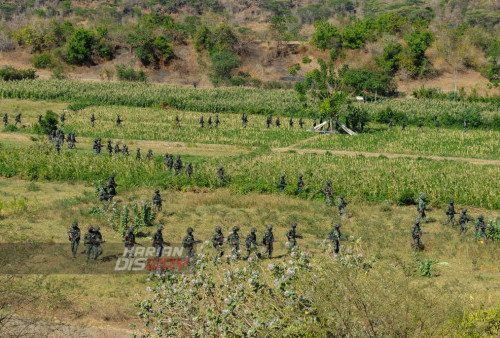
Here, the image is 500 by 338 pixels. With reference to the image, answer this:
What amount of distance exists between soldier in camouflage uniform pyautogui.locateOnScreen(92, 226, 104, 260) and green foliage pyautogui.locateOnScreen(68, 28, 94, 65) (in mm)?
72754

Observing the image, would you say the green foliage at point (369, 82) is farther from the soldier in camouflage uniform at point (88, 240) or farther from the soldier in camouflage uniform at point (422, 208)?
the soldier in camouflage uniform at point (88, 240)

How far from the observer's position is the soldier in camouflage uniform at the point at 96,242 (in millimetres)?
21125

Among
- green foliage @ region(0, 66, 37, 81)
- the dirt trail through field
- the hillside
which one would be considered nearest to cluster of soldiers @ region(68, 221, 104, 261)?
the dirt trail through field

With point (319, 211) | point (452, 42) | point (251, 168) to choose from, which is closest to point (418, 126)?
point (251, 168)

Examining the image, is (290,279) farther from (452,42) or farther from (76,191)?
(452,42)

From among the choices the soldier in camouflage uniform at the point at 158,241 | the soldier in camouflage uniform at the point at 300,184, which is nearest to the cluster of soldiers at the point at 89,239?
the soldier in camouflage uniform at the point at 158,241

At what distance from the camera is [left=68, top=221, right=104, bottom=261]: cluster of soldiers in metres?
21.0

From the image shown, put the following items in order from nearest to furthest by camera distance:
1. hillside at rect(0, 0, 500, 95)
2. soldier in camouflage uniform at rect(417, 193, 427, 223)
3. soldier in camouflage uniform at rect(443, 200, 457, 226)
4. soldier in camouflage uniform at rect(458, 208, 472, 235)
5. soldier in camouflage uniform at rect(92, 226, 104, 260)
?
soldier in camouflage uniform at rect(92, 226, 104, 260) → soldier in camouflage uniform at rect(458, 208, 472, 235) → soldier in camouflage uniform at rect(417, 193, 427, 223) → soldier in camouflage uniform at rect(443, 200, 457, 226) → hillside at rect(0, 0, 500, 95)

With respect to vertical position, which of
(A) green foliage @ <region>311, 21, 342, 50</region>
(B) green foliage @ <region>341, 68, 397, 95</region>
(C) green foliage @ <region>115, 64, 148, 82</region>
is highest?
(A) green foliage @ <region>311, 21, 342, 50</region>

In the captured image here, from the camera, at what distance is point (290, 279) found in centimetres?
1280

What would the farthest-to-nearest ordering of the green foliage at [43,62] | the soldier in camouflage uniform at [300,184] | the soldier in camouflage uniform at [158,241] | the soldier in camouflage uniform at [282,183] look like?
the green foliage at [43,62], the soldier in camouflage uniform at [282,183], the soldier in camouflage uniform at [300,184], the soldier in camouflage uniform at [158,241]

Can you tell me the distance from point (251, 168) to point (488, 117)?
2931 cm

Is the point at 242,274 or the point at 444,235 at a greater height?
the point at 242,274

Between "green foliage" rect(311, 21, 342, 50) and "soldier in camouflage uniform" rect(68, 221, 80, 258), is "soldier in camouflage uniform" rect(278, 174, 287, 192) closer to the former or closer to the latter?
"soldier in camouflage uniform" rect(68, 221, 80, 258)
